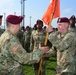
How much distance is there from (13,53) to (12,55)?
0.05m

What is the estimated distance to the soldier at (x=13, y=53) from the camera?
15.2 feet

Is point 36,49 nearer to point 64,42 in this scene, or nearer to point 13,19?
point 13,19

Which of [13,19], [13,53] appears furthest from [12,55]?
[13,19]

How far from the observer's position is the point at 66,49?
580 cm

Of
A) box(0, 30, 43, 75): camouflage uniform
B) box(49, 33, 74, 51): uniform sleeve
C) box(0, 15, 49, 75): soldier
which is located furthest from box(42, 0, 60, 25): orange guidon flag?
box(0, 30, 43, 75): camouflage uniform

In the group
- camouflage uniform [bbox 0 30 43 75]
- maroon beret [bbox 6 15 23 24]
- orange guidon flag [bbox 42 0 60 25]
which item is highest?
orange guidon flag [bbox 42 0 60 25]

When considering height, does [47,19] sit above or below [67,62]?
above

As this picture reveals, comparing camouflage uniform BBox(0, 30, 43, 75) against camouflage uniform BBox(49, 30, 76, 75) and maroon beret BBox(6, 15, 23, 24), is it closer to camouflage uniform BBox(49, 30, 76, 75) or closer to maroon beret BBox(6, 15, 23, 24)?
maroon beret BBox(6, 15, 23, 24)

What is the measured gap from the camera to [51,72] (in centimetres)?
1134

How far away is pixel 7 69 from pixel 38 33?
461cm

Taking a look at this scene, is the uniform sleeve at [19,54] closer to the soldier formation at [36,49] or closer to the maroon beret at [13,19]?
the soldier formation at [36,49]

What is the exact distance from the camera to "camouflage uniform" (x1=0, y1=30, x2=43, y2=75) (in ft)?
15.2

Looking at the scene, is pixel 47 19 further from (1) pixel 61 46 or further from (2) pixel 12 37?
(2) pixel 12 37

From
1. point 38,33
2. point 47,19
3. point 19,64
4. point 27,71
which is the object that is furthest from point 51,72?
point 19,64
